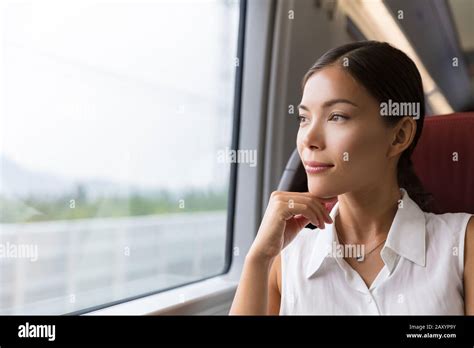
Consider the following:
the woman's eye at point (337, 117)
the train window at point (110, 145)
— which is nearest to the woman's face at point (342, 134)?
the woman's eye at point (337, 117)

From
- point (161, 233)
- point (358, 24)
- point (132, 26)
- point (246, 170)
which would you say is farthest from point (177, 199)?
point (358, 24)

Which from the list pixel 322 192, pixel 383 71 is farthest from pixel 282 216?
pixel 383 71

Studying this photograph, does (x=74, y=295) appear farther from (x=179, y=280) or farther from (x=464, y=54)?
(x=464, y=54)

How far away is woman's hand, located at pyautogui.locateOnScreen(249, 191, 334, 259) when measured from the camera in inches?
30.8

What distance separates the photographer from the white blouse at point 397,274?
2.40 feet

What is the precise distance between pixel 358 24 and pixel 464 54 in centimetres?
21

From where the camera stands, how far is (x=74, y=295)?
0.88 m

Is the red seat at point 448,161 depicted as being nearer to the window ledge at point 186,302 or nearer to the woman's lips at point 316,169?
the woman's lips at point 316,169

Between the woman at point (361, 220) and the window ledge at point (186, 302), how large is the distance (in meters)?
0.12

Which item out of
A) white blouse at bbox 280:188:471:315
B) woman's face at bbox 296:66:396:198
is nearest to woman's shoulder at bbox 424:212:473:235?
white blouse at bbox 280:188:471:315

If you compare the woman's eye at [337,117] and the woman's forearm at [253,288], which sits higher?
the woman's eye at [337,117]

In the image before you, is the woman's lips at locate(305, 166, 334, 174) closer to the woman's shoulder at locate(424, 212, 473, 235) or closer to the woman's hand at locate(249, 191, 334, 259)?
the woman's hand at locate(249, 191, 334, 259)

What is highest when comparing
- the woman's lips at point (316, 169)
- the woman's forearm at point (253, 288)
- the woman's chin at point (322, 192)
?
the woman's lips at point (316, 169)

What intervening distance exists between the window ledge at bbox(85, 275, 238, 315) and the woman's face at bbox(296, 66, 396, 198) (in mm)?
318
